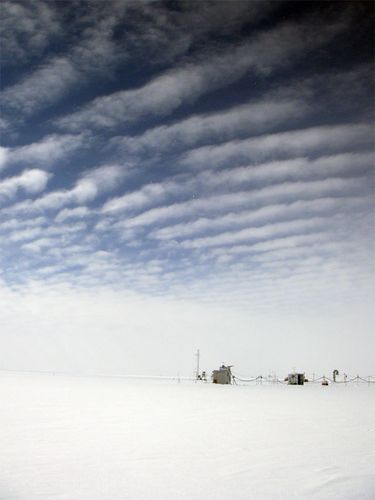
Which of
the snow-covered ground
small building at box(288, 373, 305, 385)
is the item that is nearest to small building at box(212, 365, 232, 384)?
small building at box(288, 373, 305, 385)

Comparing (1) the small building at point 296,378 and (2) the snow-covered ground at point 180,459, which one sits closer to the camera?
(2) the snow-covered ground at point 180,459

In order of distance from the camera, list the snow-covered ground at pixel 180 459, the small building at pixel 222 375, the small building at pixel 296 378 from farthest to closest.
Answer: the small building at pixel 296 378, the small building at pixel 222 375, the snow-covered ground at pixel 180 459

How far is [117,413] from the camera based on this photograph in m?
15.6

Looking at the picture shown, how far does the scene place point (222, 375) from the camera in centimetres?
6297

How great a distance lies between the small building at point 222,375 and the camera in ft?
206

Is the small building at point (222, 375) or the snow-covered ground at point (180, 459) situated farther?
the small building at point (222, 375)

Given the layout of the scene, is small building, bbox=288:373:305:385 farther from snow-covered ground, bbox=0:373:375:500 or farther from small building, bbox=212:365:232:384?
snow-covered ground, bbox=0:373:375:500

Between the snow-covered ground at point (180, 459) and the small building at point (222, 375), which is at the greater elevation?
the snow-covered ground at point (180, 459)

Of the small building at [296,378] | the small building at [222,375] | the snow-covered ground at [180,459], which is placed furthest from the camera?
the small building at [296,378]

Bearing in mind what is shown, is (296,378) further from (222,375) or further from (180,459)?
(180,459)

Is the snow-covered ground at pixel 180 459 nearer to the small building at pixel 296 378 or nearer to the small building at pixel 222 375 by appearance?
the small building at pixel 222 375

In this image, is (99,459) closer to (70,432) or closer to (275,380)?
(70,432)

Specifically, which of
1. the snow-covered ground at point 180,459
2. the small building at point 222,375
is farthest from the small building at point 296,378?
the snow-covered ground at point 180,459

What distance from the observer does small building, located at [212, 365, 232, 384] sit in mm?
62756
